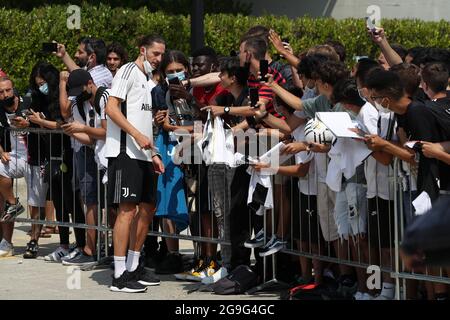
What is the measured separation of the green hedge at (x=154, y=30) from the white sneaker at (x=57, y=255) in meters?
5.97

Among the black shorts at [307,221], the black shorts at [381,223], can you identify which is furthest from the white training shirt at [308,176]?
the black shorts at [381,223]

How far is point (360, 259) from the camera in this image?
771 centimetres

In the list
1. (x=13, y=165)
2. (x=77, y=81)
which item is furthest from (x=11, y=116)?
(x=77, y=81)

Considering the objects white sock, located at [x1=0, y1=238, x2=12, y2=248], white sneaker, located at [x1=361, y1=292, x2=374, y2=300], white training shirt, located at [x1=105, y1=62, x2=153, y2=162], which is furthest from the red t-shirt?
white sock, located at [x1=0, y1=238, x2=12, y2=248]

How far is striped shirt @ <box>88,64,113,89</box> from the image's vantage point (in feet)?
33.3

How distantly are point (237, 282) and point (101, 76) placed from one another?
295 centimetres

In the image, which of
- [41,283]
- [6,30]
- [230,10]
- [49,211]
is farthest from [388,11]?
[41,283]

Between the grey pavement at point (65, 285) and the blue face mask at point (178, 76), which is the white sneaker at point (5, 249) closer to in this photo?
the grey pavement at point (65, 285)

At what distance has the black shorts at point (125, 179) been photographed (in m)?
8.50

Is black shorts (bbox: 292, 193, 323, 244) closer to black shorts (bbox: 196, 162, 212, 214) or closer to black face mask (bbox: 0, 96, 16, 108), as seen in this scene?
black shorts (bbox: 196, 162, 212, 214)

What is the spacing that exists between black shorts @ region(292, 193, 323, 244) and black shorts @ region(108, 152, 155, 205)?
1354 mm

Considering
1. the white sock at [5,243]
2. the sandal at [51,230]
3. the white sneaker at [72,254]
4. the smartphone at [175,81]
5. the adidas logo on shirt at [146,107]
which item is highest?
the smartphone at [175,81]

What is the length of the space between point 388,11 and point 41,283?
13.9 m
